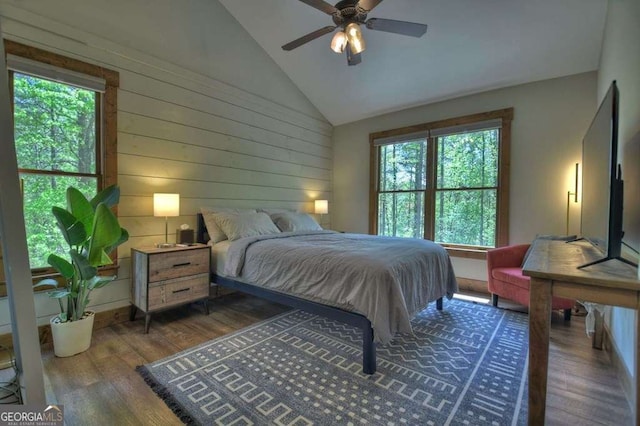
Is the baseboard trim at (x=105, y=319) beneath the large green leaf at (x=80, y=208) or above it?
beneath

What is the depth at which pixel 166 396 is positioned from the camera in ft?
5.73

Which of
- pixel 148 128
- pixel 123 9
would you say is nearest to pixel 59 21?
pixel 123 9

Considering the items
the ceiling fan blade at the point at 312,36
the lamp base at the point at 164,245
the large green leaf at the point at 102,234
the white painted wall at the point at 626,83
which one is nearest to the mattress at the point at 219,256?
the lamp base at the point at 164,245

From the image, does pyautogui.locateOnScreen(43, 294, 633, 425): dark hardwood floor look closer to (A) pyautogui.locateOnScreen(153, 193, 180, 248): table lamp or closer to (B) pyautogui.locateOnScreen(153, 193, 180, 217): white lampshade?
(A) pyautogui.locateOnScreen(153, 193, 180, 248): table lamp

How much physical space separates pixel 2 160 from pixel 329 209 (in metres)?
4.79

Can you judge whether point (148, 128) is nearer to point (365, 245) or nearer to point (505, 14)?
point (365, 245)

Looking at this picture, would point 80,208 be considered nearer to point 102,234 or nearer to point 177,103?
point 102,234

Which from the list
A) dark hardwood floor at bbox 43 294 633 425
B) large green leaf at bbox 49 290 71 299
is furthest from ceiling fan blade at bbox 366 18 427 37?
large green leaf at bbox 49 290 71 299

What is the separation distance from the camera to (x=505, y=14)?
2957 mm

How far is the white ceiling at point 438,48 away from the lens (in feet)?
9.69

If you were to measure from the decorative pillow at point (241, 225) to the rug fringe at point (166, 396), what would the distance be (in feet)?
5.00

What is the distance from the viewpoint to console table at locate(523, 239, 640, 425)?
1.12m

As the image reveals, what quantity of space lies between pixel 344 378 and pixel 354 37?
2.63 meters

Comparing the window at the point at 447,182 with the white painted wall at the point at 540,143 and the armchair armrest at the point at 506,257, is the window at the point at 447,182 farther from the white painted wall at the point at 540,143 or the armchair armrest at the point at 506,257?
the armchair armrest at the point at 506,257
